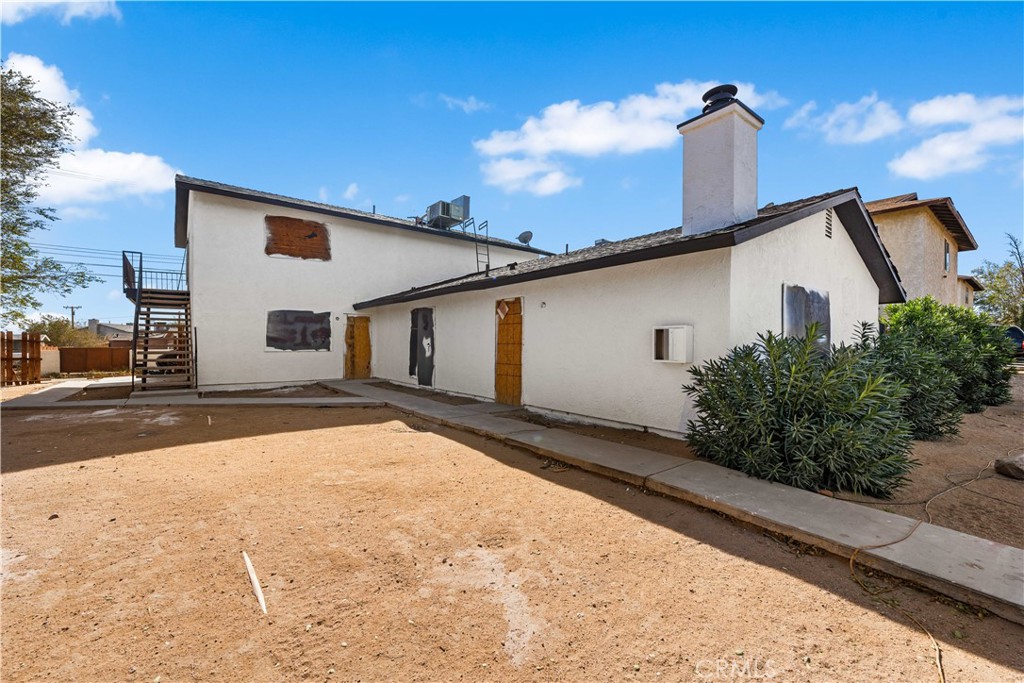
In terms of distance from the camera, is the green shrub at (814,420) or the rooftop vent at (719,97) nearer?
the green shrub at (814,420)

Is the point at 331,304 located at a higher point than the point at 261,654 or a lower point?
higher

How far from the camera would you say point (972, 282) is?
23328 mm

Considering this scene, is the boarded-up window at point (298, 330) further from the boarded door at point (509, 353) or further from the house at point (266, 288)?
the boarded door at point (509, 353)

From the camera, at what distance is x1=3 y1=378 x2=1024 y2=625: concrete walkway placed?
8.19ft

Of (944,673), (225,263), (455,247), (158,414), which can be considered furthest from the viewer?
(455,247)

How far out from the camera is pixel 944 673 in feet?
6.18

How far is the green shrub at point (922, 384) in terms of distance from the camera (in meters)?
6.12

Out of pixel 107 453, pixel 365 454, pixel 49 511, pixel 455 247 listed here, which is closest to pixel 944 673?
pixel 365 454

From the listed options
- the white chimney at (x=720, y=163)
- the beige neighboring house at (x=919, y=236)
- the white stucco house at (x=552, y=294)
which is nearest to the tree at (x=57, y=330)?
the white stucco house at (x=552, y=294)

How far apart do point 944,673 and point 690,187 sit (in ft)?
22.1

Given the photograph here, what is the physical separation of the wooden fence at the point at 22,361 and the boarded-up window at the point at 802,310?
2227cm

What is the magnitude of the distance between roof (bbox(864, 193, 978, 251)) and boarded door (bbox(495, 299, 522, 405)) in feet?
55.1

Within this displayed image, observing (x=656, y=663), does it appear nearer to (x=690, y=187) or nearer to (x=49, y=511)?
(x=49, y=511)

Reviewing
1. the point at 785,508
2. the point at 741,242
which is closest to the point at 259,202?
the point at 741,242
